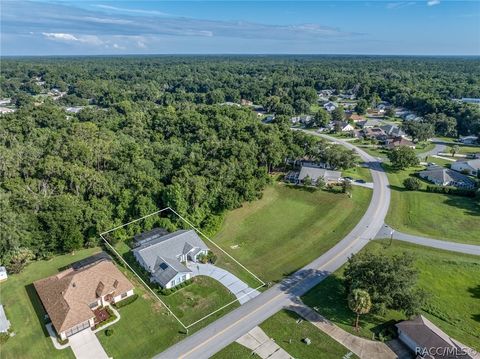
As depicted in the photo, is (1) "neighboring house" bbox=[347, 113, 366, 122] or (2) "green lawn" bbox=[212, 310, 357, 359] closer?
(2) "green lawn" bbox=[212, 310, 357, 359]

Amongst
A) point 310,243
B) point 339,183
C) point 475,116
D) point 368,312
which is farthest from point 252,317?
point 475,116

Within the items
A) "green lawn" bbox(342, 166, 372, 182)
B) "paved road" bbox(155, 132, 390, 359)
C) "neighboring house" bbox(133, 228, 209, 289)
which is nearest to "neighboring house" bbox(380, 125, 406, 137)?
"green lawn" bbox(342, 166, 372, 182)

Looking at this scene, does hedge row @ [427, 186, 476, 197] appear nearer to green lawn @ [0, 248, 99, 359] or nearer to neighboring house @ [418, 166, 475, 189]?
neighboring house @ [418, 166, 475, 189]

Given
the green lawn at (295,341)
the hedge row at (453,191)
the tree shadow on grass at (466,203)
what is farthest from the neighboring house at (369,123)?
the green lawn at (295,341)

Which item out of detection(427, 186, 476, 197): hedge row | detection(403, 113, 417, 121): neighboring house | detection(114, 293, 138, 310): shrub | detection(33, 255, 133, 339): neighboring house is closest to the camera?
detection(33, 255, 133, 339): neighboring house

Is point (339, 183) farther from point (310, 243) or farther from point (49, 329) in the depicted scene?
point (49, 329)

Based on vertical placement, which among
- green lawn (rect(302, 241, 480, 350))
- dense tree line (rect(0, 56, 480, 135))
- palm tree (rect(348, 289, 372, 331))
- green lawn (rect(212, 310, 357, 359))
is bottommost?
green lawn (rect(212, 310, 357, 359))
